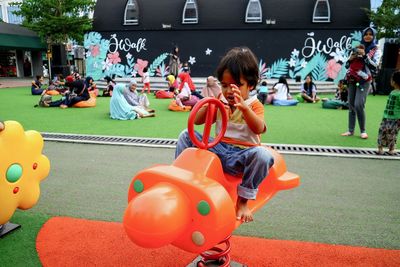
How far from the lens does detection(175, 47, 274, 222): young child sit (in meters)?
1.87

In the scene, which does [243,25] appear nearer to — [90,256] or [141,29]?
[141,29]

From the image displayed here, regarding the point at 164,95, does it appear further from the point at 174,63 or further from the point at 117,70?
the point at 117,70

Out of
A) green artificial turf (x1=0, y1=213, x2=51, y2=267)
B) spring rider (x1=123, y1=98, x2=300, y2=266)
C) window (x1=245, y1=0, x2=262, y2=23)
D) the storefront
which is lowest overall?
green artificial turf (x1=0, y1=213, x2=51, y2=267)

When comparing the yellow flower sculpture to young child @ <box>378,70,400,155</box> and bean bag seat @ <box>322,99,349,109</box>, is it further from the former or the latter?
bean bag seat @ <box>322,99,349,109</box>

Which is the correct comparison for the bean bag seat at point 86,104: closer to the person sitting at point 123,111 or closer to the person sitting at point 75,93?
the person sitting at point 75,93

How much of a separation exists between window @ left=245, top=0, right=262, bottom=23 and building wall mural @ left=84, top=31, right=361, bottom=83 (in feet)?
4.60

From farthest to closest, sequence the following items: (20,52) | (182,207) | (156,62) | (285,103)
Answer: (20,52)
(156,62)
(285,103)
(182,207)

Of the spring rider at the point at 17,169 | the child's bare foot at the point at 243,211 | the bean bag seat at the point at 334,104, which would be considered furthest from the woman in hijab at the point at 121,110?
the child's bare foot at the point at 243,211

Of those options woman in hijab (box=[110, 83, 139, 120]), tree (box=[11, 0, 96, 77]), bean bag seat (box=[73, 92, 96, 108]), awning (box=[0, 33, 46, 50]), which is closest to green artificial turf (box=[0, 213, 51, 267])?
woman in hijab (box=[110, 83, 139, 120])

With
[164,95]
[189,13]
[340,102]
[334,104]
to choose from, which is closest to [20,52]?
[189,13]

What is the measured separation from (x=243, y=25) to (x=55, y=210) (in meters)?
17.3

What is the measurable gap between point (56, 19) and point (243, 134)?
23.8 m

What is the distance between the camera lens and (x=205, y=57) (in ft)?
63.7

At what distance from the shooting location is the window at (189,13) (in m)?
19.2
